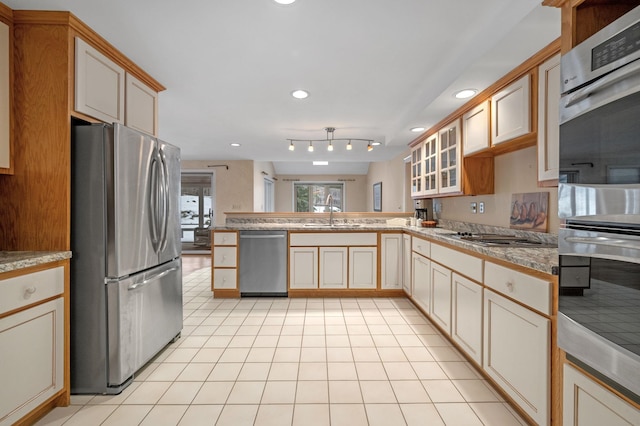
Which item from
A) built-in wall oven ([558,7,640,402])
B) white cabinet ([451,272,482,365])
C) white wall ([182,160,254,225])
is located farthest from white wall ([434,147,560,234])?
white wall ([182,160,254,225])

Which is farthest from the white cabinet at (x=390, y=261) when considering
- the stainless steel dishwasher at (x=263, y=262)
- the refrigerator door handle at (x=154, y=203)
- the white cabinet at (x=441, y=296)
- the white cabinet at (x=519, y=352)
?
the refrigerator door handle at (x=154, y=203)

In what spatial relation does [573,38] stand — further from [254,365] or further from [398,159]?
[398,159]

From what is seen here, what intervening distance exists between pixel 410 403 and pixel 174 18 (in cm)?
261

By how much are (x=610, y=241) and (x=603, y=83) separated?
0.49 metres

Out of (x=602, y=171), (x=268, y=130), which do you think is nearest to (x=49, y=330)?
(x=602, y=171)

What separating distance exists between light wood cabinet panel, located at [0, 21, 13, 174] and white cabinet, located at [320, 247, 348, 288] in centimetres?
284

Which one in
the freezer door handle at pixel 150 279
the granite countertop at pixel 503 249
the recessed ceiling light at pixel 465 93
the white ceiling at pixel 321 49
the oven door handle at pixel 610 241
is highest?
the white ceiling at pixel 321 49

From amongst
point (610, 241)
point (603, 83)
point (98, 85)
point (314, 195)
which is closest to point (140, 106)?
point (98, 85)

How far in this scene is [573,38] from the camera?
123 cm

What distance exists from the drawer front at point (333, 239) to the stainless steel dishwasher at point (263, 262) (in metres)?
0.17

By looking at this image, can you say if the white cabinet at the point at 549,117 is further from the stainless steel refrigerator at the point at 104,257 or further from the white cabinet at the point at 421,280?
the stainless steel refrigerator at the point at 104,257

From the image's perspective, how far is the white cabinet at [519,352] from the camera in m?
1.44

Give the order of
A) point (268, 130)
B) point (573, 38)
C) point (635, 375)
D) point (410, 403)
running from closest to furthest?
point (635, 375), point (573, 38), point (410, 403), point (268, 130)

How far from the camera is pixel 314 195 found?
410 inches
